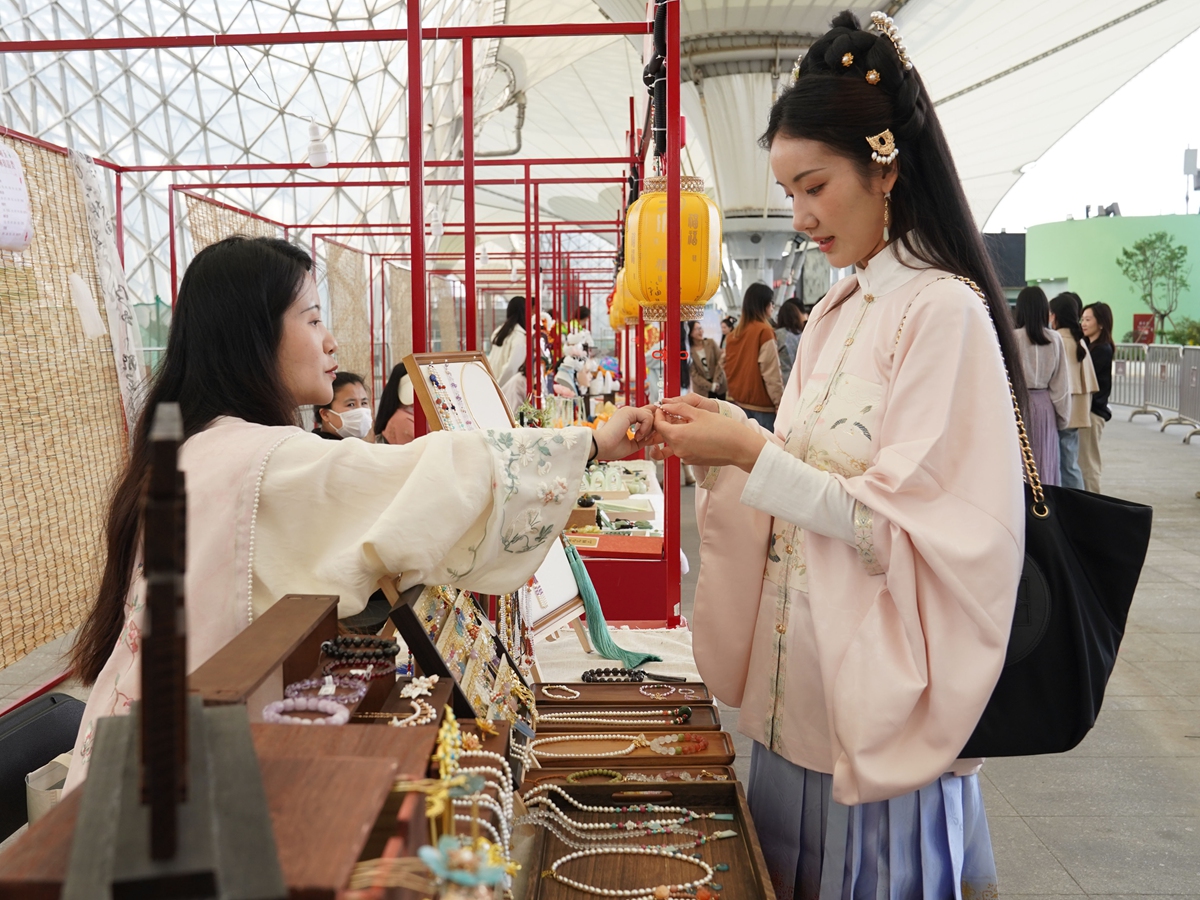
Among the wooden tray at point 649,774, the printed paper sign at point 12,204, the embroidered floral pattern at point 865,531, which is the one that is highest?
the printed paper sign at point 12,204

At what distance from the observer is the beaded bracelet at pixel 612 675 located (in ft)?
7.96

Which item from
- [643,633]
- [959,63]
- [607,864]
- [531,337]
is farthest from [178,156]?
[607,864]

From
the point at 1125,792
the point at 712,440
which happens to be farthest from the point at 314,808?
the point at 1125,792

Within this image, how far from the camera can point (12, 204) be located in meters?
3.22

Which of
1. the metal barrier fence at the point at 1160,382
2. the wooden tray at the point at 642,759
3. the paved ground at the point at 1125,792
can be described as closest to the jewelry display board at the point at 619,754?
the wooden tray at the point at 642,759

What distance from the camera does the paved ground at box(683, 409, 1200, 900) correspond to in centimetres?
266

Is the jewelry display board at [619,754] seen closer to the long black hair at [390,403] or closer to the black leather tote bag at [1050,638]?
the black leather tote bag at [1050,638]

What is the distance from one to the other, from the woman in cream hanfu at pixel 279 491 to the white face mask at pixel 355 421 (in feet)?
12.7

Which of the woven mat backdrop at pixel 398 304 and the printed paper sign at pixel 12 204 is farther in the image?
the woven mat backdrop at pixel 398 304

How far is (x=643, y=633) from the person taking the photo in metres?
2.92

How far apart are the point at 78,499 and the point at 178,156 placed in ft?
57.8

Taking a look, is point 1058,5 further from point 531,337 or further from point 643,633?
point 643,633

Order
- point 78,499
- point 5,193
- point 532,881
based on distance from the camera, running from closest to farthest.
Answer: point 532,881 < point 5,193 < point 78,499

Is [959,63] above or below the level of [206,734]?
above
